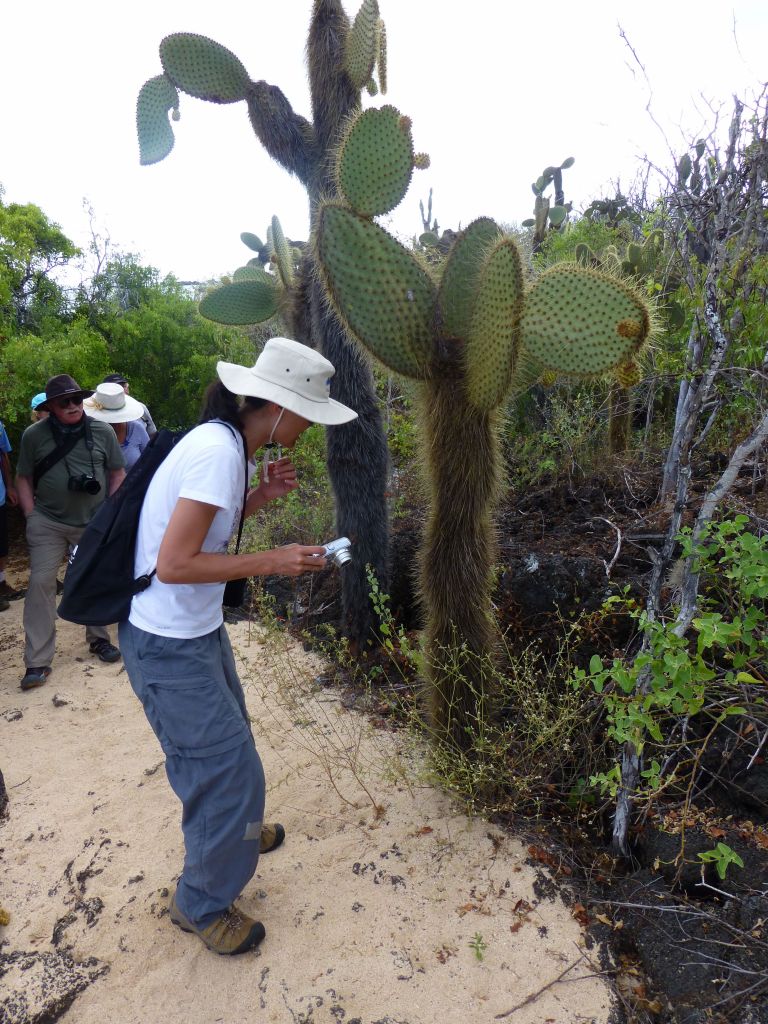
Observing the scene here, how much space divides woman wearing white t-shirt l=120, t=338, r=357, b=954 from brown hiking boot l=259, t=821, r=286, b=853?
0.46 m

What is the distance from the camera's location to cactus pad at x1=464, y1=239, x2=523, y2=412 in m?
2.20

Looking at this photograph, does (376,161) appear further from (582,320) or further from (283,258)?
(283,258)

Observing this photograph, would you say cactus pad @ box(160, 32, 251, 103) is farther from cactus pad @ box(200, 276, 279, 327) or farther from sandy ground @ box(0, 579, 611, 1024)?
sandy ground @ box(0, 579, 611, 1024)

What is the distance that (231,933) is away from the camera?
206 centimetres

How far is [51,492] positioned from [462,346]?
2966 millimetres

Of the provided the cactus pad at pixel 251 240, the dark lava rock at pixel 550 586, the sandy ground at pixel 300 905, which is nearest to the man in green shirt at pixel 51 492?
the sandy ground at pixel 300 905

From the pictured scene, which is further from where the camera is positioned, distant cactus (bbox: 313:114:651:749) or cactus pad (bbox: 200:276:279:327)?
cactus pad (bbox: 200:276:279:327)

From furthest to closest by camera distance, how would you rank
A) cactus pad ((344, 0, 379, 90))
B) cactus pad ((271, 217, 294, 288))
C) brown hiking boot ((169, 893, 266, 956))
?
cactus pad ((271, 217, 294, 288)), cactus pad ((344, 0, 379, 90)), brown hiking boot ((169, 893, 266, 956))

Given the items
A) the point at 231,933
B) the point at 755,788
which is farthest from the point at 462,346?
the point at 231,933

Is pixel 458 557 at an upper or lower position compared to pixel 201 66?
lower

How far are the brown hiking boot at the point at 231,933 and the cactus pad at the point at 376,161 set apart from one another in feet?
8.81

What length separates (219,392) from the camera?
6.48 ft

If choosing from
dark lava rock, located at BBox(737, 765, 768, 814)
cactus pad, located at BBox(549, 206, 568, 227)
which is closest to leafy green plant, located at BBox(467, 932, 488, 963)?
dark lava rock, located at BBox(737, 765, 768, 814)

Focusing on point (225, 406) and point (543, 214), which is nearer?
point (225, 406)
